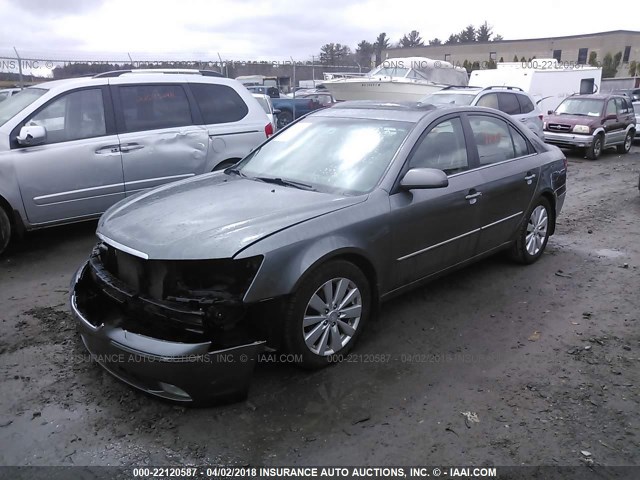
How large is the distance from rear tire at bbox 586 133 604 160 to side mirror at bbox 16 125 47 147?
44.2 ft

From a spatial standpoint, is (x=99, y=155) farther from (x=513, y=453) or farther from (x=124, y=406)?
(x=513, y=453)

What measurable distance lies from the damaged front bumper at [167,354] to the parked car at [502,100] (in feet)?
32.1

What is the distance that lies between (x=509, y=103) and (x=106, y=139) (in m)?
9.39

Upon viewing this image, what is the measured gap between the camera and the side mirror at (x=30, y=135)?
17.4 feet

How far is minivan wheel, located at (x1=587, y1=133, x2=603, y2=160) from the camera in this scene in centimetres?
1418

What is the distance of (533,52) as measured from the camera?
2371 inches

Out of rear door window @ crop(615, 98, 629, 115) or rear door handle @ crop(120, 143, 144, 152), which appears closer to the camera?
rear door handle @ crop(120, 143, 144, 152)

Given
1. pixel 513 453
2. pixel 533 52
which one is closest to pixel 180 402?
pixel 513 453

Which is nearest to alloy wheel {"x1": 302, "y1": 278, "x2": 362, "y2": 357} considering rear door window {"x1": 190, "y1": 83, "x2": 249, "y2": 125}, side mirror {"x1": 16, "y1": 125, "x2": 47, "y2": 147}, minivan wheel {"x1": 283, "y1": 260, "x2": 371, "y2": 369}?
minivan wheel {"x1": 283, "y1": 260, "x2": 371, "y2": 369}

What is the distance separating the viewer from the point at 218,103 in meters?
6.80

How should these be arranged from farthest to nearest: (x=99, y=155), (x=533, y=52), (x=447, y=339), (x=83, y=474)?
1. (x=533, y=52)
2. (x=99, y=155)
3. (x=447, y=339)
4. (x=83, y=474)

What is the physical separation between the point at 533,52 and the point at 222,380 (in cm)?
6635

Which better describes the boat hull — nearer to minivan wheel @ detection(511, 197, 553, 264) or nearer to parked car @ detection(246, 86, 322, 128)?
parked car @ detection(246, 86, 322, 128)

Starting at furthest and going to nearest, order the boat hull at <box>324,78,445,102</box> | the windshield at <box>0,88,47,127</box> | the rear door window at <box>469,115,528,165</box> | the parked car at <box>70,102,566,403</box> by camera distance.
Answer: the boat hull at <box>324,78,445,102</box>, the windshield at <box>0,88,47,127</box>, the rear door window at <box>469,115,528,165</box>, the parked car at <box>70,102,566,403</box>
